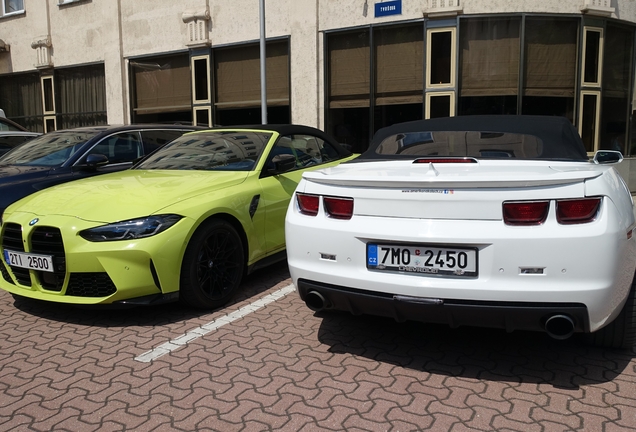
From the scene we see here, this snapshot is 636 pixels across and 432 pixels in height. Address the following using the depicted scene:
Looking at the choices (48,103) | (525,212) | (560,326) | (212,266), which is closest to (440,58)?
(212,266)

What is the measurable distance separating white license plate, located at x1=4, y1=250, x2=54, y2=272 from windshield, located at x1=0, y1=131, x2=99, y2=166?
7.89 feet

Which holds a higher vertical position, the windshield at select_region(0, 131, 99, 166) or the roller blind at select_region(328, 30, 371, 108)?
the roller blind at select_region(328, 30, 371, 108)

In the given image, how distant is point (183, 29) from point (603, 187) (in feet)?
43.4

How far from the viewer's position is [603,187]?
10.00ft

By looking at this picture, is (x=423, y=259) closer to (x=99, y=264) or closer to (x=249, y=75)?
(x=99, y=264)

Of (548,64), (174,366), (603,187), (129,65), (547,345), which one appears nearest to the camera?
(603,187)

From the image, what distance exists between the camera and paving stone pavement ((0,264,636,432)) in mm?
2887

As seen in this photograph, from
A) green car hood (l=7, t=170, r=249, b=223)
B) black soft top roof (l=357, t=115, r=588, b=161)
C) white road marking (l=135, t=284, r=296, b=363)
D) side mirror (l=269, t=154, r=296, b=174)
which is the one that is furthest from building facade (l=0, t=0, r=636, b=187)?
white road marking (l=135, t=284, r=296, b=363)

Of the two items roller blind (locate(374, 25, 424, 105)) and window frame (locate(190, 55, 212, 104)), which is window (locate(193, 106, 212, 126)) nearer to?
window frame (locate(190, 55, 212, 104))

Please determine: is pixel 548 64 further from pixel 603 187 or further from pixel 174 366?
pixel 174 366

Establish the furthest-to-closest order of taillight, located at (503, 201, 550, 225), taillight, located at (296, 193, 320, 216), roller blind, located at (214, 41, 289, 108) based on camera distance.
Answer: roller blind, located at (214, 41, 289, 108), taillight, located at (296, 193, 320, 216), taillight, located at (503, 201, 550, 225)

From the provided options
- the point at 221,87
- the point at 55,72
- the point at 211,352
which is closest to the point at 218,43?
the point at 221,87

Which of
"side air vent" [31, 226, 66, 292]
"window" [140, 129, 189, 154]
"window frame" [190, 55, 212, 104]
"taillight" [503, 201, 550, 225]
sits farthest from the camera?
"window frame" [190, 55, 212, 104]

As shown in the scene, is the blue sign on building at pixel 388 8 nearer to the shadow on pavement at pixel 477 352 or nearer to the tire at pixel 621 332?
the shadow on pavement at pixel 477 352
